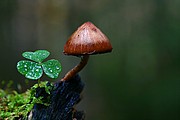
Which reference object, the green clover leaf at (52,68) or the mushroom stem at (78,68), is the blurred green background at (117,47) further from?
the green clover leaf at (52,68)

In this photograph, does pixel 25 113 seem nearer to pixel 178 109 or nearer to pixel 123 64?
pixel 178 109

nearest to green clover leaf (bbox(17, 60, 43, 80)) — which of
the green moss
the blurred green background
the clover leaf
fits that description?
the clover leaf

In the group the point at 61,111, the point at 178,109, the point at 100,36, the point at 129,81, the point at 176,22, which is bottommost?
the point at 178,109

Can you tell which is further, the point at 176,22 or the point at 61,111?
the point at 176,22

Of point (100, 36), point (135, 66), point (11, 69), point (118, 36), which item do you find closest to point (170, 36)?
point (135, 66)

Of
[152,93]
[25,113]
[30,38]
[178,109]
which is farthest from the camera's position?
[30,38]

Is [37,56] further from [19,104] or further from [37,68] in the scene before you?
[19,104]

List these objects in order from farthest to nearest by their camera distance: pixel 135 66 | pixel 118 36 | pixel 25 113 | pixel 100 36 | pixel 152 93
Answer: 1. pixel 118 36
2. pixel 135 66
3. pixel 152 93
4. pixel 25 113
5. pixel 100 36
